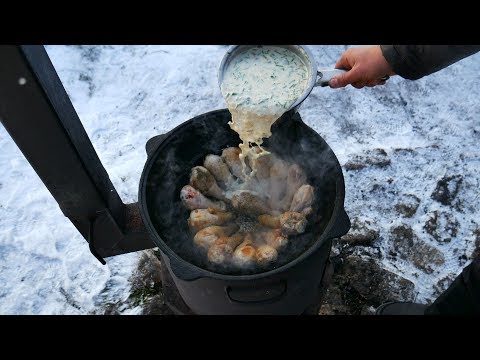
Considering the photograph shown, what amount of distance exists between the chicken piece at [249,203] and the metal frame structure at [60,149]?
2.69 feet

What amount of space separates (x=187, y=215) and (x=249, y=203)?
1.37 feet

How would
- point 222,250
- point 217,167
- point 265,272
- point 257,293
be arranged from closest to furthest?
point 265,272
point 257,293
point 222,250
point 217,167

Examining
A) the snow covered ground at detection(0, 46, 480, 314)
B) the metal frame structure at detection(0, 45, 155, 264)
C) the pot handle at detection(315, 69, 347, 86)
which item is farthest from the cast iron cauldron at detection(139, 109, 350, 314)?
the snow covered ground at detection(0, 46, 480, 314)

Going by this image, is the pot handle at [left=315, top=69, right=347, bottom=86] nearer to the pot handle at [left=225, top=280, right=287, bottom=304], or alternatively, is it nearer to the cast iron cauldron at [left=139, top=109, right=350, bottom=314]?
the cast iron cauldron at [left=139, top=109, right=350, bottom=314]

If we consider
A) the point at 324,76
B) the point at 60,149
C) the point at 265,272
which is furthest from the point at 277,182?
the point at 60,149

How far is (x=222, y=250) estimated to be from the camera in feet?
8.74

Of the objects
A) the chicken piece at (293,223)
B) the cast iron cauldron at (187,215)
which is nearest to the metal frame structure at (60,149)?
the cast iron cauldron at (187,215)

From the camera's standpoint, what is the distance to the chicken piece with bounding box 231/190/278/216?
117 inches

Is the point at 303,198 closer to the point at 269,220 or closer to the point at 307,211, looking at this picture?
the point at 307,211

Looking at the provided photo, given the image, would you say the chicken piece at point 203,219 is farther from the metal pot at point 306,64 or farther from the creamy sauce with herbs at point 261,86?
the metal pot at point 306,64

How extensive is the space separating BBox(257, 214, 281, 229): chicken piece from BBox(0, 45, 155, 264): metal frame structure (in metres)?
0.95

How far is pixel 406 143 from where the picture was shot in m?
4.38

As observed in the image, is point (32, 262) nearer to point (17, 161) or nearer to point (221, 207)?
point (17, 161)

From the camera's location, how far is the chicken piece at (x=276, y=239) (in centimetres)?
272
